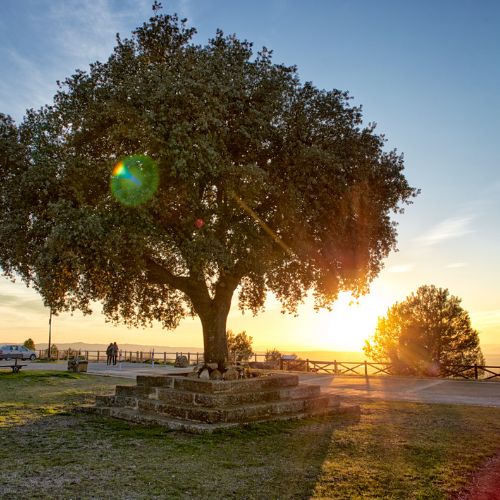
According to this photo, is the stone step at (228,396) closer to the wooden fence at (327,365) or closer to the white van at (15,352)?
the wooden fence at (327,365)

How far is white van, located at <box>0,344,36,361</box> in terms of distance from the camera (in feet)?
193

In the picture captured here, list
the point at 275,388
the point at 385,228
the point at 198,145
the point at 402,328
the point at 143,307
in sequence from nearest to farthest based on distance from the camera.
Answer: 1. the point at 198,145
2. the point at 275,388
3. the point at 385,228
4. the point at 143,307
5. the point at 402,328

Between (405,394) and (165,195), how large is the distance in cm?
1427

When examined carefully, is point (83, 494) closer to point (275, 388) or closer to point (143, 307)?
point (275, 388)

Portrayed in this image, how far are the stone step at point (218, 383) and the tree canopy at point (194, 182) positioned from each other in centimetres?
187

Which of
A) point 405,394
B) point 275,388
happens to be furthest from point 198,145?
point 405,394

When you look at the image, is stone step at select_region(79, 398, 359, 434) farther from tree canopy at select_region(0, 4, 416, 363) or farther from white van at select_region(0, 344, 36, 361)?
white van at select_region(0, 344, 36, 361)

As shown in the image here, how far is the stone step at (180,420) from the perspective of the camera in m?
11.7

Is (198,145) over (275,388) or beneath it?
over

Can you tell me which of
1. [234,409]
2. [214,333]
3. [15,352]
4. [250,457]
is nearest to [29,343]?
[15,352]

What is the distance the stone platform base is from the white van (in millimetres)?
50361

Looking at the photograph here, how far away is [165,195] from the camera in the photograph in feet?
48.1

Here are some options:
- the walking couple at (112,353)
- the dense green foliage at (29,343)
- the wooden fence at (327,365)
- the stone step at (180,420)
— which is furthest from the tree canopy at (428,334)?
the dense green foliage at (29,343)

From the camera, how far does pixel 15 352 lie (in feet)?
197
